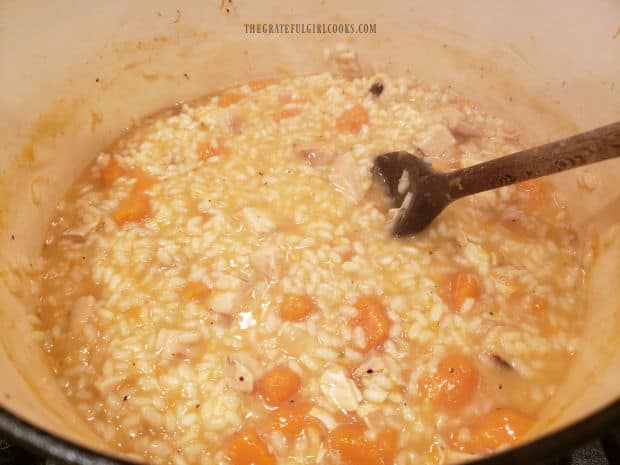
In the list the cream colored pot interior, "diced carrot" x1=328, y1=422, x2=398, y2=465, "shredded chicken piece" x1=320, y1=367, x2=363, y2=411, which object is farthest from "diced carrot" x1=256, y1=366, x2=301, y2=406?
the cream colored pot interior

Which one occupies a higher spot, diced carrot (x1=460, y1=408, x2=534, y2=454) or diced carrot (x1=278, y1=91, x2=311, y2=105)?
diced carrot (x1=278, y1=91, x2=311, y2=105)

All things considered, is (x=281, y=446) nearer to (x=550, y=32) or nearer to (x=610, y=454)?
(x=610, y=454)

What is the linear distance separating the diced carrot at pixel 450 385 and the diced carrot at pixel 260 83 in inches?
86.6

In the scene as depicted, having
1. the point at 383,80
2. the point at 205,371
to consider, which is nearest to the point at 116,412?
the point at 205,371

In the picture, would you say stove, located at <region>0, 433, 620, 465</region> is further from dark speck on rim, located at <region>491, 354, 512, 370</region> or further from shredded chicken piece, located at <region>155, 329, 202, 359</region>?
shredded chicken piece, located at <region>155, 329, 202, 359</region>

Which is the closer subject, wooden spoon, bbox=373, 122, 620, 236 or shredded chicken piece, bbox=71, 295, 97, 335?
wooden spoon, bbox=373, 122, 620, 236

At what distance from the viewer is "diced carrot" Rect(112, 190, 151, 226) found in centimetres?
265

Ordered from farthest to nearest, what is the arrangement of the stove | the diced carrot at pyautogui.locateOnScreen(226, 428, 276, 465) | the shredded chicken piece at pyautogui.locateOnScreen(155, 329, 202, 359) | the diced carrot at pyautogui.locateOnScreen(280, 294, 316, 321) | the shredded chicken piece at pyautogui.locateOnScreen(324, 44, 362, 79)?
1. the shredded chicken piece at pyautogui.locateOnScreen(324, 44, 362, 79)
2. the diced carrot at pyautogui.locateOnScreen(280, 294, 316, 321)
3. the shredded chicken piece at pyautogui.locateOnScreen(155, 329, 202, 359)
4. the diced carrot at pyautogui.locateOnScreen(226, 428, 276, 465)
5. the stove

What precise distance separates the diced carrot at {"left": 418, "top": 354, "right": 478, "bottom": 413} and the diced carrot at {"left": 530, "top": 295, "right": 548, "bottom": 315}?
0.46 metres

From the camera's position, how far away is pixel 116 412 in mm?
2021

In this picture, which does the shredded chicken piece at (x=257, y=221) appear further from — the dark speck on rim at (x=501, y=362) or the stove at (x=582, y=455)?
the stove at (x=582, y=455)

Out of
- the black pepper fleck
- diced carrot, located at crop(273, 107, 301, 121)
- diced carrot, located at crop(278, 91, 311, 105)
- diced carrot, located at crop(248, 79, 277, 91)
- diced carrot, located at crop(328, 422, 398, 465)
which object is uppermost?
the black pepper fleck

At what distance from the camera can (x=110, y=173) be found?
9.66 ft

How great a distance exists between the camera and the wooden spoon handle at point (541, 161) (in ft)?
5.82
